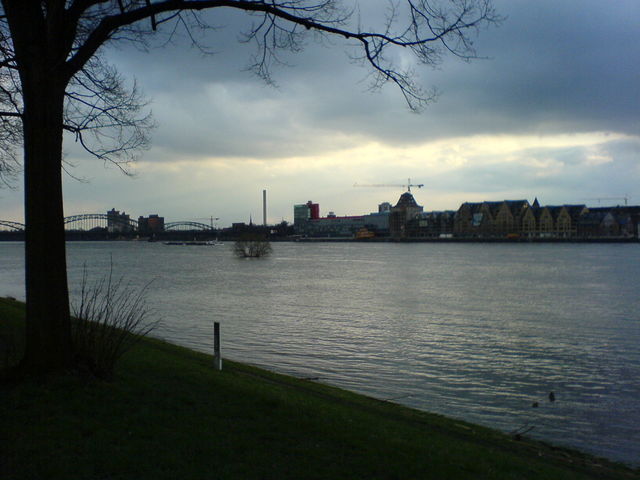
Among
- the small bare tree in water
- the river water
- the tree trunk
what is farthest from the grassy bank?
the small bare tree in water

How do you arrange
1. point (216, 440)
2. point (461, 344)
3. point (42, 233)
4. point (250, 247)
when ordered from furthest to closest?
point (250, 247)
point (461, 344)
point (42, 233)
point (216, 440)

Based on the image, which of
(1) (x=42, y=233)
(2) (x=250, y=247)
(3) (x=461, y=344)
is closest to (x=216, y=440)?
(1) (x=42, y=233)

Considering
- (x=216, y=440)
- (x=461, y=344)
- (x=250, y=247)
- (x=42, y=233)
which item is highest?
(x=42, y=233)

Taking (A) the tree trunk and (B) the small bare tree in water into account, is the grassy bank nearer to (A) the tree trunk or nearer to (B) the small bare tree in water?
(A) the tree trunk

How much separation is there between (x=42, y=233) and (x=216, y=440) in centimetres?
331

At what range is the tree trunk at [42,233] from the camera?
22.5ft

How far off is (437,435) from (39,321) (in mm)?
5524

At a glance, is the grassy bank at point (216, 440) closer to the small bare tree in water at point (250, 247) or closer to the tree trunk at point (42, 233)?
the tree trunk at point (42, 233)

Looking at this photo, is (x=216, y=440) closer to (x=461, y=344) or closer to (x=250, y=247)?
(x=461, y=344)

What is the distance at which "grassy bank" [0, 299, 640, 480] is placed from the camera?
5141 millimetres

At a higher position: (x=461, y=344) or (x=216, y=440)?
(x=216, y=440)

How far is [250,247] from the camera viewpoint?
104438mm

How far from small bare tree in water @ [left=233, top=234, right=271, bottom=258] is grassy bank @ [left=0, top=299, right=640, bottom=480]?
96.5 m

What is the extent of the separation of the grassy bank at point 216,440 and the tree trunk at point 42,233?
1.46 feet
